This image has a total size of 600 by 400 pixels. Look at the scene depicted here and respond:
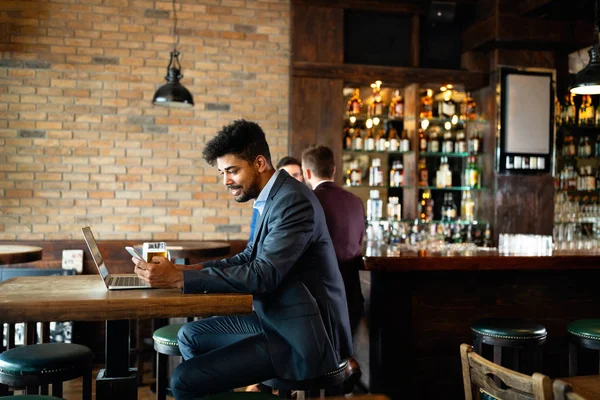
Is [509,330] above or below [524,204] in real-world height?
below

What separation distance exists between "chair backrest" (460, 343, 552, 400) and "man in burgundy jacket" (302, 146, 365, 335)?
1.73 meters

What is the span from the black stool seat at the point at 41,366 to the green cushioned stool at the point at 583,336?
8.01ft

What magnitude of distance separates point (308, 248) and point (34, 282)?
1.06 metres

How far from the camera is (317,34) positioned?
5508 millimetres

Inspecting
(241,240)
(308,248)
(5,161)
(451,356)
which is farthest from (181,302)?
(5,161)

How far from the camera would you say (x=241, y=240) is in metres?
5.48

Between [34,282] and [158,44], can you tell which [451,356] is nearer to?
[34,282]

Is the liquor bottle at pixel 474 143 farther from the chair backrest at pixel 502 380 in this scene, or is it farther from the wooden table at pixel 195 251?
the chair backrest at pixel 502 380

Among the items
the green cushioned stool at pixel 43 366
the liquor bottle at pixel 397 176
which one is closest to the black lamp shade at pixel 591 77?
the liquor bottle at pixel 397 176

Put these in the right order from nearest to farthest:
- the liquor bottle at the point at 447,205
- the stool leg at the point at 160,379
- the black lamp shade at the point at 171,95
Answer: the stool leg at the point at 160,379 < the black lamp shade at the point at 171,95 < the liquor bottle at the point at 447,205

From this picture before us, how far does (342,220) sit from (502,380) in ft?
6.74

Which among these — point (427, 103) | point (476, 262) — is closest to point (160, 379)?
point (476, 262)

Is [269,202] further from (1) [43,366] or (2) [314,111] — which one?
(2) [314,111]

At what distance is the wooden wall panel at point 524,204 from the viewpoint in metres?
5.67
